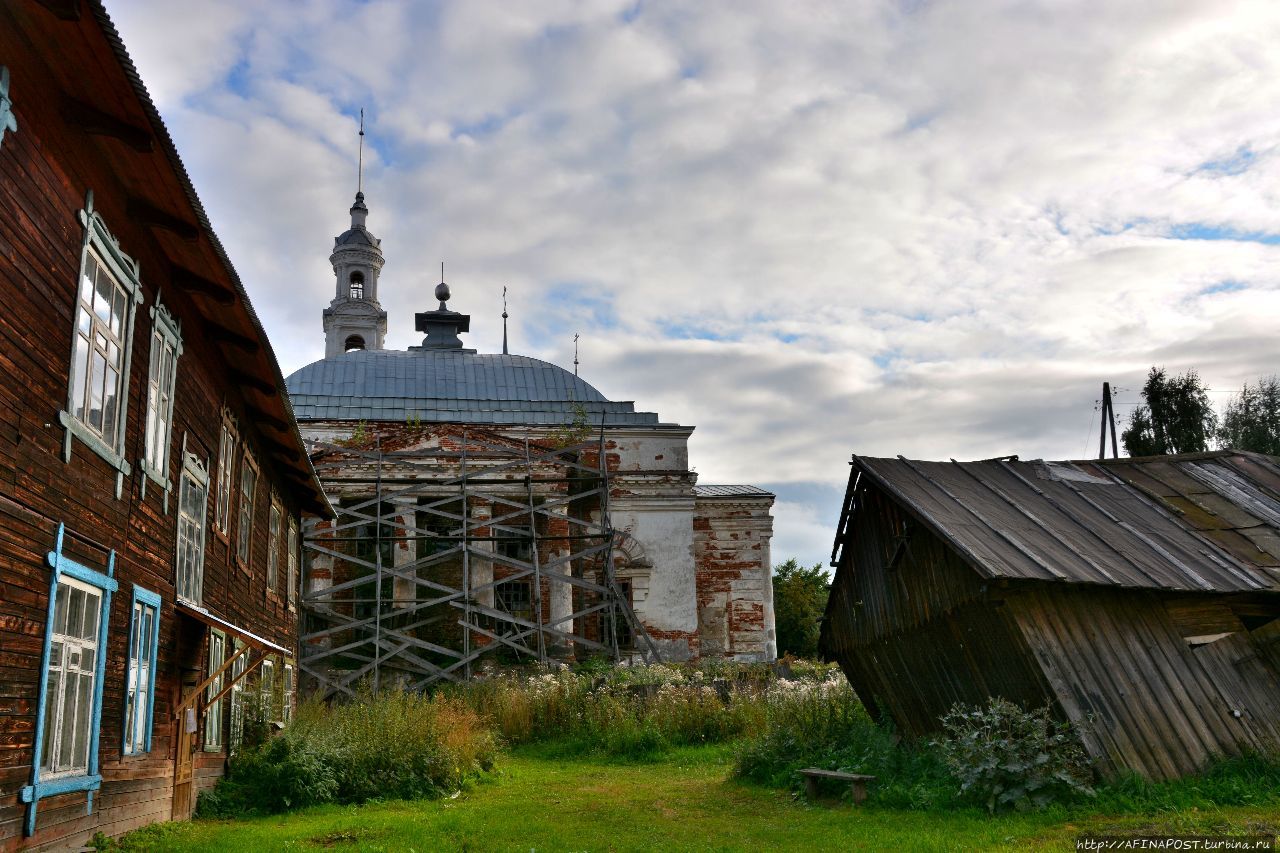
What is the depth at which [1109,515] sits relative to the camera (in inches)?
511

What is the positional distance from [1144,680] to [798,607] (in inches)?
1220

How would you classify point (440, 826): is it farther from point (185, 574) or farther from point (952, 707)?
point (952, 707)

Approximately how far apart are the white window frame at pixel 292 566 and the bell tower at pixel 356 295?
81.3 feet

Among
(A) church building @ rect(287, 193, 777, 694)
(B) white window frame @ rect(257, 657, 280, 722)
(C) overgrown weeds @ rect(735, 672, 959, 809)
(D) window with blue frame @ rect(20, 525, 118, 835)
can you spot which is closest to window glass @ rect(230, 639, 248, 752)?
(B) white window frame @ rect(257, 657, 280, 722)

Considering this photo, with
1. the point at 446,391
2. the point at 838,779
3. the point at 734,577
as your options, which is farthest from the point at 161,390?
the point at 734,577

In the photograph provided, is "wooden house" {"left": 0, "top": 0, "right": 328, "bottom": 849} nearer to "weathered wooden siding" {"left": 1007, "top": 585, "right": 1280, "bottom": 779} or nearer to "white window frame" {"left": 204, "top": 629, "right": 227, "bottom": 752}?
"white window frame" {"left": 204, "top": 629, "right": 227, "bottom": 752}

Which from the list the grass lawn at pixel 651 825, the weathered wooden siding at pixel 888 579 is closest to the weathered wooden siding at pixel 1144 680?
the weathered wooden siding at pixel 888 579

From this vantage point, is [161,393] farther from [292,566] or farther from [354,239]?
[354,239]

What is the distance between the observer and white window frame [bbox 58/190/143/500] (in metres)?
7.55

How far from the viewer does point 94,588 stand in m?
8.11

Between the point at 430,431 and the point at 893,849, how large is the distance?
2241 cm

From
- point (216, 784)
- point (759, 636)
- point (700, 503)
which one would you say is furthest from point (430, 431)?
point (216, 784)

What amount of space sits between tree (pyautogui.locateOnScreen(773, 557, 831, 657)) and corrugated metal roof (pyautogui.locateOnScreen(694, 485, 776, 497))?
6.10 metres

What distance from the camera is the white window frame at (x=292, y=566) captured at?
61.7ft
